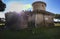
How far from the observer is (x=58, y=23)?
14.4ft

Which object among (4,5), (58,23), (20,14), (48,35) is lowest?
(48,35)

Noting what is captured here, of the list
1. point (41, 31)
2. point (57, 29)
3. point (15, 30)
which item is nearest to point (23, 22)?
point (15, 30)

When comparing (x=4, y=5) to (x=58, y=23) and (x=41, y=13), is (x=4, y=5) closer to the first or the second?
(x=58, y=23)

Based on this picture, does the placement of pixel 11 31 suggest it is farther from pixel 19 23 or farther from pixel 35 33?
pixel 35 33

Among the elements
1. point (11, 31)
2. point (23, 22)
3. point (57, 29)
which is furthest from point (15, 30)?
point (57, 29)

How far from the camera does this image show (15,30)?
4.20 meters

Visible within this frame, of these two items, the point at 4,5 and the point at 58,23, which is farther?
the point at 58,23

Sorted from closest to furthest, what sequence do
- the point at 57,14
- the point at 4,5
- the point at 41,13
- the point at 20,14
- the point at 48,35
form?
the point at 4,5 < the point at 48,35 < the point at 20,14 < the point at 57,14 < the point at 41,13

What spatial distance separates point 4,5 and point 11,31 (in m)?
1.01

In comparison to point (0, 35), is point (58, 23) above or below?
above

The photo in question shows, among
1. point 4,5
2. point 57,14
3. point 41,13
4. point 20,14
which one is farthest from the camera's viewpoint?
point 41,13

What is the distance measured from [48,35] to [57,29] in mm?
395

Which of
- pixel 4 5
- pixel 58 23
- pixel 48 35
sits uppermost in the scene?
pixel 4 5

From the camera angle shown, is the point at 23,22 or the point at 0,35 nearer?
the point at 0,35
